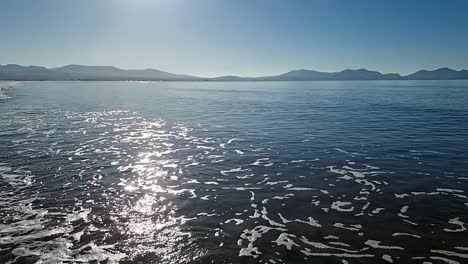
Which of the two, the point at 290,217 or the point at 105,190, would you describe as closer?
the point at 290,217

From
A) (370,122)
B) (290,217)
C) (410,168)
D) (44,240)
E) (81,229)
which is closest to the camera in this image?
(44,240)

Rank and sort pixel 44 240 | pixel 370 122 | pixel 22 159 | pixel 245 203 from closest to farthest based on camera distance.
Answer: pixel 44 240
pixel 245 203
pixel 22 159
pixel 370 122

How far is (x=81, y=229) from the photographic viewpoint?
1175 centimetres

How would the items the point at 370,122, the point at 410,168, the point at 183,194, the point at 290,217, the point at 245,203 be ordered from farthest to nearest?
1. the point at 370,122
2. the point at 410,168
3. the point at 183,194
4. the point at 245,203
5. the point at 290,217

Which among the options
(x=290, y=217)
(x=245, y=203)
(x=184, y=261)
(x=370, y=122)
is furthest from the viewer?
(x=370, y=122)

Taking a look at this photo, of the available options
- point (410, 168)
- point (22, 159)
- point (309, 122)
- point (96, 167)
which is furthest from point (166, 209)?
point (309, 122)

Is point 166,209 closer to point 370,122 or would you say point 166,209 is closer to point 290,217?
point 290,217

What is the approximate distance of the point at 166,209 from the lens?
44.6 feet

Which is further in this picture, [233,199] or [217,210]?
[233,199]

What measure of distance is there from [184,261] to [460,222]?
33.7 ft

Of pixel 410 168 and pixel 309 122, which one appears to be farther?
pixel 309 122

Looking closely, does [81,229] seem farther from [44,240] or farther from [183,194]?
[183,194]

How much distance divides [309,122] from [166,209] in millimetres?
29831

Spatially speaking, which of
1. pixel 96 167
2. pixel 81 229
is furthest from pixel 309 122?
pixel 81 229
